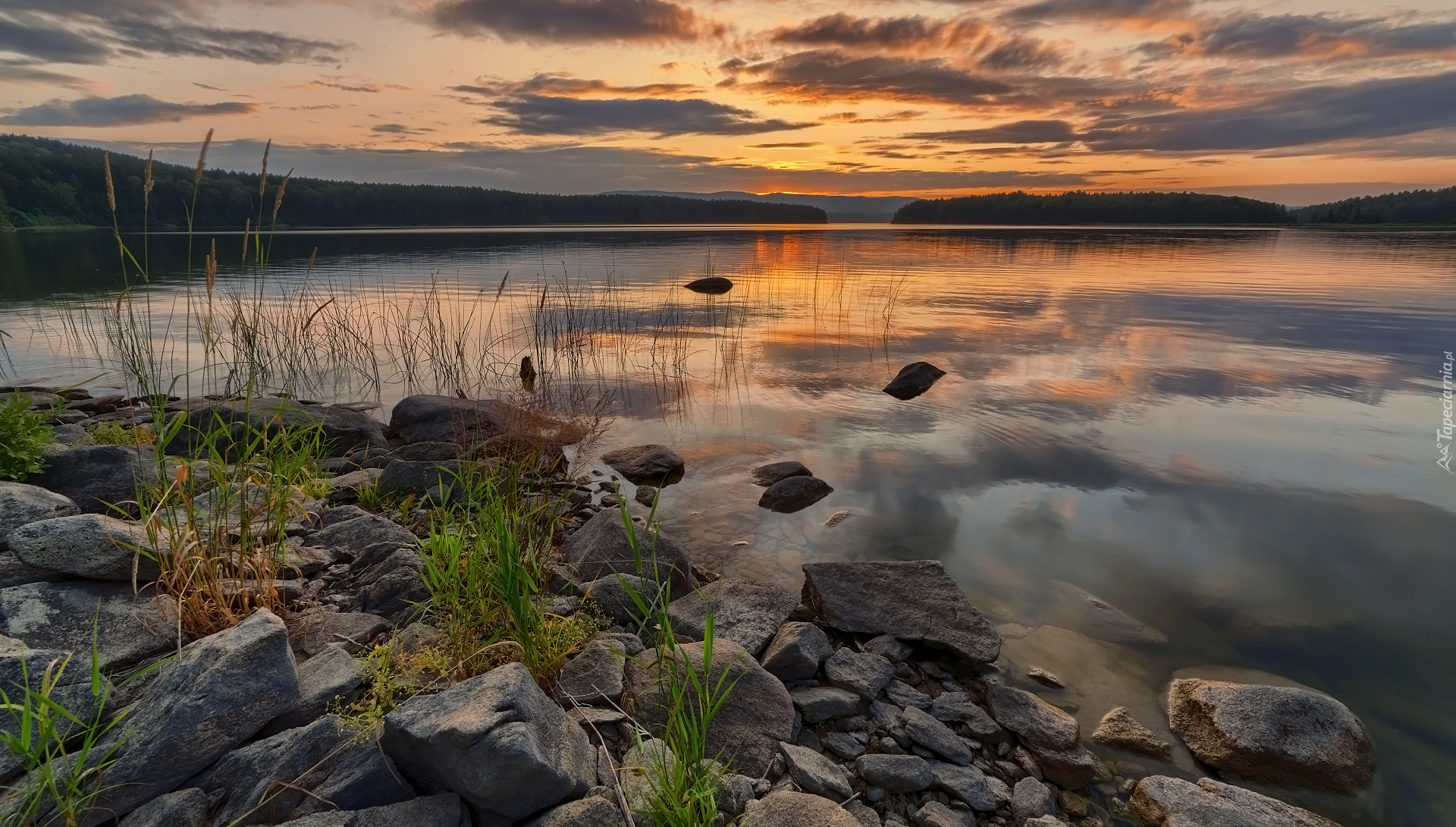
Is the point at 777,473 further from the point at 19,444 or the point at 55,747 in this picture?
the point at 19,444

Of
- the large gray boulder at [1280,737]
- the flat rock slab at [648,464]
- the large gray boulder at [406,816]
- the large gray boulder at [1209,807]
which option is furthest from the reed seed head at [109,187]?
the large gray boulder at [1280,737]

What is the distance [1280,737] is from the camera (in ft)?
15.9

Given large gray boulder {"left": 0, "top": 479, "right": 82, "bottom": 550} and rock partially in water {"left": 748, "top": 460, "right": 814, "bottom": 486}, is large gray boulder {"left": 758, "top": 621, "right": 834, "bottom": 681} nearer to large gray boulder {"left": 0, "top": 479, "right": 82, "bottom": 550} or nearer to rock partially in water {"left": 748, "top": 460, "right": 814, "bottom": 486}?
rock partially in water {"left": 748, "top": 460, "right": 814, "bottom": 486}

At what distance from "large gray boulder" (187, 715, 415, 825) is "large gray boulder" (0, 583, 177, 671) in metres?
1.33

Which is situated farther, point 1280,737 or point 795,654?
point 795,654

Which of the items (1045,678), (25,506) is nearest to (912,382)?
(1045,678)

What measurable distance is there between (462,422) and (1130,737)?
8.50 metres

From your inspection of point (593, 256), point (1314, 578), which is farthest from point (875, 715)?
point (593, 256)

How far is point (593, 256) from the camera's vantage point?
171 ft

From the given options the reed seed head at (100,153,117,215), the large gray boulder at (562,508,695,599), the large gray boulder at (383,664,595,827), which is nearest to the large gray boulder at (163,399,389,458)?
the large gray boulder at (562,508,695,599)

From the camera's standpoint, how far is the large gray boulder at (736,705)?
4.32 meters

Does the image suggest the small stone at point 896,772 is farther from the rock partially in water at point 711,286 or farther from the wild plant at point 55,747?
the rock partially in water at point 711,286

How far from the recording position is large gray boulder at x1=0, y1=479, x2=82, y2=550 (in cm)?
501

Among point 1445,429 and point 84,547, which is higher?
point 84,547
